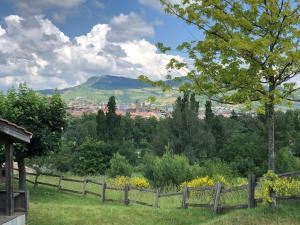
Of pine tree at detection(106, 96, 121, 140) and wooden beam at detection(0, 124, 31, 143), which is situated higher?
pine tree at detection(106, 96, 121, 140)

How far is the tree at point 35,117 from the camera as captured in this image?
26141 millimetres

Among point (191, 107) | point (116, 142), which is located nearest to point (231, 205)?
point (191, 107)

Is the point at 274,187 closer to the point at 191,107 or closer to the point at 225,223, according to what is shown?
the point at 225,223

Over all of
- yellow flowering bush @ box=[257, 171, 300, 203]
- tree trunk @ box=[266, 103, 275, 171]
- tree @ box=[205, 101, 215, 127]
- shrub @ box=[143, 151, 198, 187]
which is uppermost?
tree @ box=[205, 101, 215, 127]

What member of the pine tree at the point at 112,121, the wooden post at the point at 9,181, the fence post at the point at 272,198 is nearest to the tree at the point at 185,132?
the pine tree at the point at 112,121

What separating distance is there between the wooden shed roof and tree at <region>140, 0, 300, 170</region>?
226 inches

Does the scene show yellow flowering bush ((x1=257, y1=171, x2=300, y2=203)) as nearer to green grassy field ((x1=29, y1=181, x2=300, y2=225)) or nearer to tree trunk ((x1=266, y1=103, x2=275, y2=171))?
tree trunk ((x1=266, y1=103, x2=275, y2=171))

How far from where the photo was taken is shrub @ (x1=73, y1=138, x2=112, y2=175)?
5712cm

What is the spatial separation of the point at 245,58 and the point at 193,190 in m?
8.54

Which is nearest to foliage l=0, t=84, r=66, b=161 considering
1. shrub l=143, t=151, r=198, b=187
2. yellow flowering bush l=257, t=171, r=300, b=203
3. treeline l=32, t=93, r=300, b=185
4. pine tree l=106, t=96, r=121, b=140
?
shrub l=143, t=151, r=198, b=187

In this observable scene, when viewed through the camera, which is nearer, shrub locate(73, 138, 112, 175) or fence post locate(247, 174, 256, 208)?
fence post locate(247, 174, 256, 208)

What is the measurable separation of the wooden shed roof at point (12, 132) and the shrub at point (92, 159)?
43.6 meters

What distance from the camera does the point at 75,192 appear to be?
31094 millimetres

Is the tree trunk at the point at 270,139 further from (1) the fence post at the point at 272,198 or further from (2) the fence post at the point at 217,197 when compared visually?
(2) the fence post at the point at 217,197
